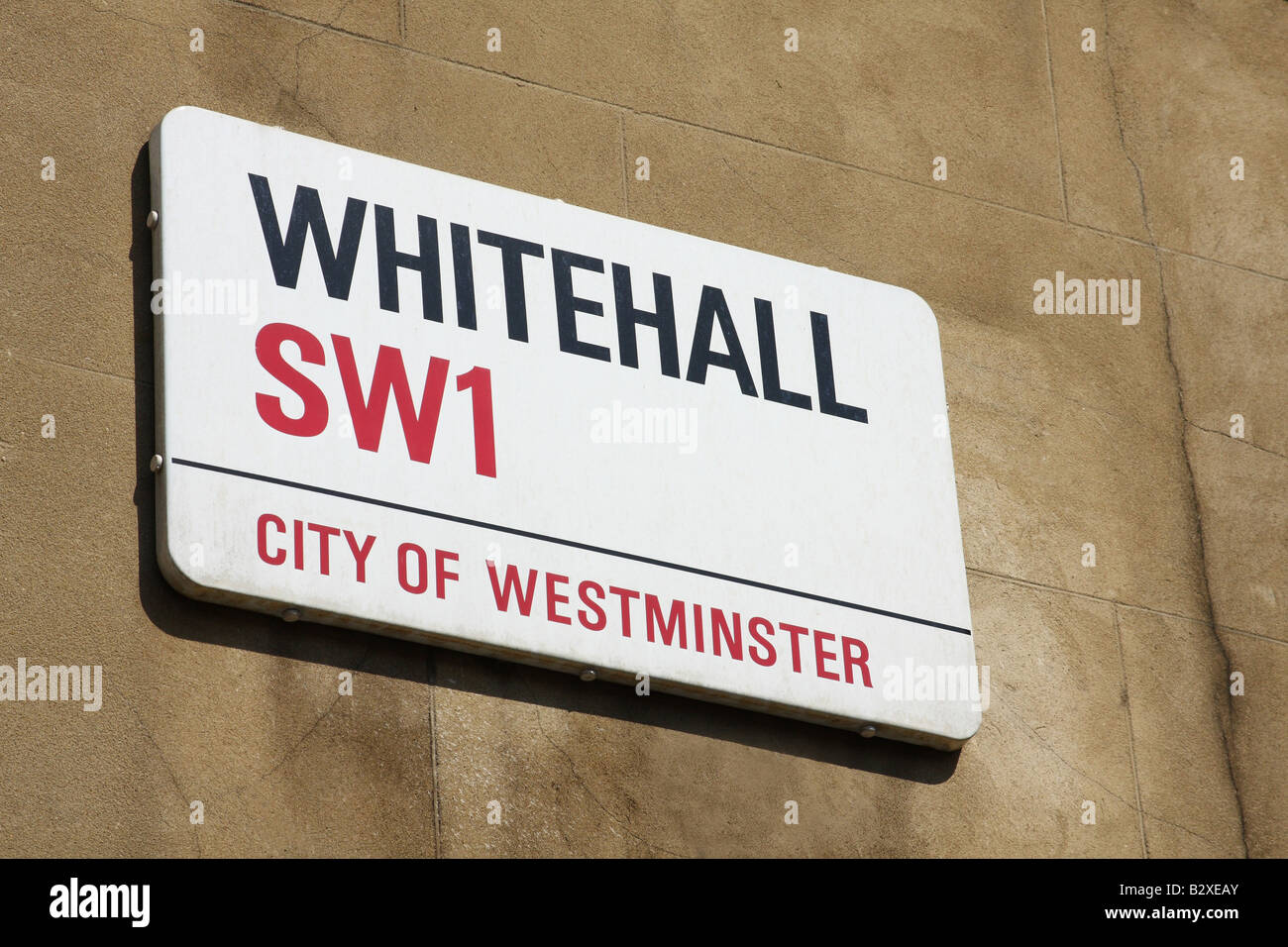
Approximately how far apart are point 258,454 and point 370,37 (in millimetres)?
1631

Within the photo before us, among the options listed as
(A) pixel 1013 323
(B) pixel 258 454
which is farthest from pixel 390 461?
(A) pixel 1013 323

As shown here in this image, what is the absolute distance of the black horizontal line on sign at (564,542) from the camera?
5270 mm

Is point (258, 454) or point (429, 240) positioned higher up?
point (429, 240)

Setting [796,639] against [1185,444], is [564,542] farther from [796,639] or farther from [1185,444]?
[1185,444]

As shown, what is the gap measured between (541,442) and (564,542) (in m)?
0.31

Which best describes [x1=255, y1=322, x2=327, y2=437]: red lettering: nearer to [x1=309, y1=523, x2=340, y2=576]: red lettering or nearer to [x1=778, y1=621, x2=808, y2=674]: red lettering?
[x1=309, y1=523, x2=340, y2=576]: red lettering

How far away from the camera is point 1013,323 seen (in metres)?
7.09

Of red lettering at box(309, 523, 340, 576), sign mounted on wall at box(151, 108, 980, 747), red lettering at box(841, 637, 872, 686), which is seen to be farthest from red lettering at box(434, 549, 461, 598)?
red lettering at box(841, 637, 872, 686)

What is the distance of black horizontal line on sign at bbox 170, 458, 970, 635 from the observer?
207 inches

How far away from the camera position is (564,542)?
5.63 meters

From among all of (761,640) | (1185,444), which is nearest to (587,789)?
(761,640)

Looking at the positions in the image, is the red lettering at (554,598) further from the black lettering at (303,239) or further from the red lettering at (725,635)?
the black lettering at (303,239)

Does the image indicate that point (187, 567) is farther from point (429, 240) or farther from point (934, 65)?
point (934, 65)

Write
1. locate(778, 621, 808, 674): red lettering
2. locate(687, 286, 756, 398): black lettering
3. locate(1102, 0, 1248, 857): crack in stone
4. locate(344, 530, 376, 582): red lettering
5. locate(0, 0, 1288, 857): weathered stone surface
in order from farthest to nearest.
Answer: locate(1102, 0, 1248, 857): crack in stone
locate(687, 286, 756, 398): black lettering
locate(778, 621, 808, 674): red lettering
locate(344, 530, 376, 582): red lettering
locate(0, 0, 1288, 857): weathered stone surface
